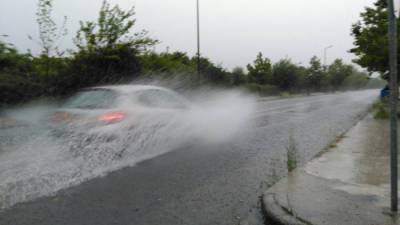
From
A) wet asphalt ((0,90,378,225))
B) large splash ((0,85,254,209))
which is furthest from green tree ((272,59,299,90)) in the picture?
wet asphalt ((0,90,378,225))

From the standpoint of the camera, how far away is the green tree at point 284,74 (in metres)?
50.1

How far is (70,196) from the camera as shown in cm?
420

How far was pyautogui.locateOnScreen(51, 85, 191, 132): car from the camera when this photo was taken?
19.2 feet

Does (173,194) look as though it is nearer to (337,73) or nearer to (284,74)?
(284,74)

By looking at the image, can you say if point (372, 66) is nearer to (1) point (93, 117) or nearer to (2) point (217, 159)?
(2) point (217, 159)

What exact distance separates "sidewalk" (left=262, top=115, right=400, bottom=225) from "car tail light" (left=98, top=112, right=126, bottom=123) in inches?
123

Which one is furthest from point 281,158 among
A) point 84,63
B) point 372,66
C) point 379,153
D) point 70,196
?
point 372,66

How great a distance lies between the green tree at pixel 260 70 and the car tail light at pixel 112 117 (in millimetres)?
44739

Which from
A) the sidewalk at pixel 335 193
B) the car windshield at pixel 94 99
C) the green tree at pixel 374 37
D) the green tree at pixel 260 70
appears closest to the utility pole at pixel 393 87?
the sidewalk at pixel 335 193

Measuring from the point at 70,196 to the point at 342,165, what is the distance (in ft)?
14.1

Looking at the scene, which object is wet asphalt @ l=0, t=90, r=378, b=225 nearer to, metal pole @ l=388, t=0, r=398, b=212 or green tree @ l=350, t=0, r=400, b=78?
metal pole @ l=388, t=0, r=398, b=212

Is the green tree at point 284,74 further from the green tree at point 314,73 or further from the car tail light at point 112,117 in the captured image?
the car tail light at point 112,117

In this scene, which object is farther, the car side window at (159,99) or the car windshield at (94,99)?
the car side window at (159,99)

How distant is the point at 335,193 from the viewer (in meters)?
4.06
